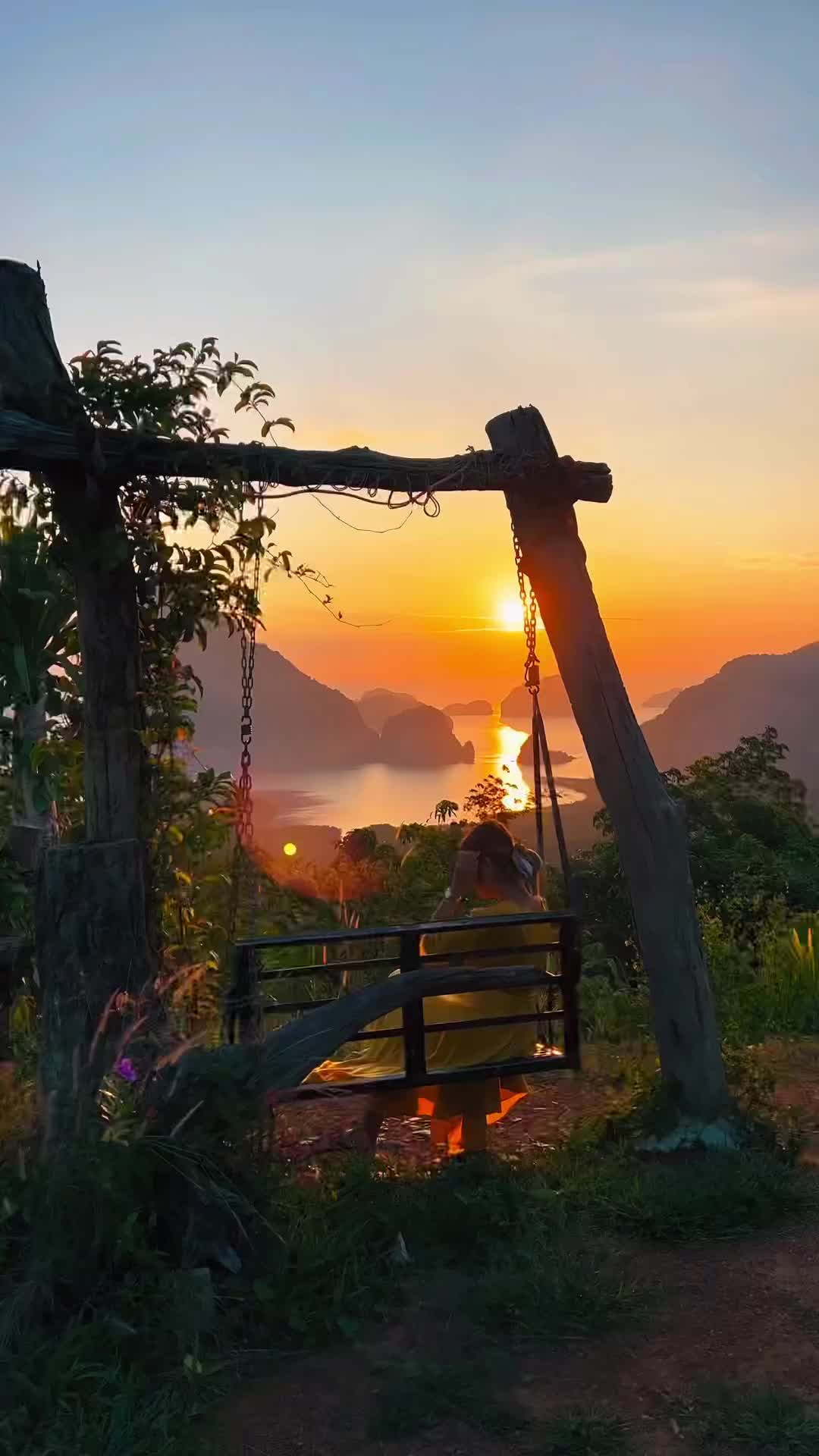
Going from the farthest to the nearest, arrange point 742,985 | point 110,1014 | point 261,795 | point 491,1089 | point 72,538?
point 742,985 → point 261,795 → point 491,1089 → point 72,538 → point 110,1014

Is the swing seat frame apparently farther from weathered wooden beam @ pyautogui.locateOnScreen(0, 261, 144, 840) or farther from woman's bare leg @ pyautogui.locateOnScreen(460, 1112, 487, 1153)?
weathered wooden beam @ pyautogui.locateOnScreen(0, 261, 144, 840)

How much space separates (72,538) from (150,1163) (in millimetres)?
2700

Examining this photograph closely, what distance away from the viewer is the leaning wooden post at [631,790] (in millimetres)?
6199

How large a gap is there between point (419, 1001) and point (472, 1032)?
16.4 inches

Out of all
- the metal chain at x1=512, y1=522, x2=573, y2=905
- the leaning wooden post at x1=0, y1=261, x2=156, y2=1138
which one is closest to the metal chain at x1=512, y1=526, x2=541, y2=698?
the metal chain at x1=512, y1=522, x2=573, y2=905

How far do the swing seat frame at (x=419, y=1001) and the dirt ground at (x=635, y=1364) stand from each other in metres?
0.55

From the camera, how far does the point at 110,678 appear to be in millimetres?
5590

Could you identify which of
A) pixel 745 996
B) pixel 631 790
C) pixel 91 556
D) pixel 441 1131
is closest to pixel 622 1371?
pixel 441 1131

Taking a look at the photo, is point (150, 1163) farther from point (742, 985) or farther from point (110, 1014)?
point (742, 985)

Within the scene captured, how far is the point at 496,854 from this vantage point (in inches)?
242

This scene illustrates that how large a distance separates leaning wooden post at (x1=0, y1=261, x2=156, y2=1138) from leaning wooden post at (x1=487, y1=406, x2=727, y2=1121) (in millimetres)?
2132

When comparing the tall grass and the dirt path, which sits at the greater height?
the tall grass

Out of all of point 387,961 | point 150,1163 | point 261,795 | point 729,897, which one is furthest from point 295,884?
point 150,1163

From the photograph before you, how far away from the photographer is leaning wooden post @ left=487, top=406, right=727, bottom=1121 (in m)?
6.20
